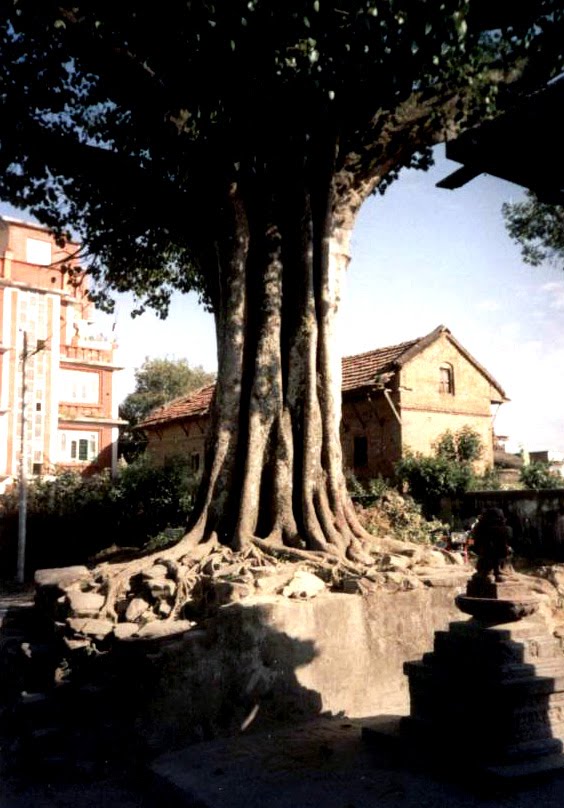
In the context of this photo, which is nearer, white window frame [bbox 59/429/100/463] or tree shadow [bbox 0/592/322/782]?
tree shadow [bbox 0/592/322/782]

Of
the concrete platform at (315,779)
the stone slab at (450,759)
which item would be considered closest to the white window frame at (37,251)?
the concrete platform at (315,779)

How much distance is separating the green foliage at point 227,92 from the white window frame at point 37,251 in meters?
27.7

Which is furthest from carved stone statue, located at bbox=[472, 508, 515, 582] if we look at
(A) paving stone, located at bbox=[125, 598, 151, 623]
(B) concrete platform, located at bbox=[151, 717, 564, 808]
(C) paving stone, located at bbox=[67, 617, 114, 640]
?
(C) paving stone, located at bbox=[67, 617, 114, 640]

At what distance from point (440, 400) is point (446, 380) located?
1.04 metres

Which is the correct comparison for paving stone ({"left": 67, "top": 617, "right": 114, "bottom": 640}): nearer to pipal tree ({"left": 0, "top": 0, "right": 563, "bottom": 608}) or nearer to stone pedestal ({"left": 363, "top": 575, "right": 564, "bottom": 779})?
pipal tree ({"left": 0, "top": 0, "right": 563, "bottom": 608})

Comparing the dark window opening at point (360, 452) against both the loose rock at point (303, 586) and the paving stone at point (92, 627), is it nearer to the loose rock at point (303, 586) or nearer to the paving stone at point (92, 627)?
the loose rock at point (303, 586)

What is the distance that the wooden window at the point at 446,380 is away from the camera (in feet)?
86.6

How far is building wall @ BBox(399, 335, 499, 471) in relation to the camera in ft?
81.8

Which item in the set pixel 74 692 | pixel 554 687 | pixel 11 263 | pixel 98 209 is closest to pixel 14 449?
pixel 11 263

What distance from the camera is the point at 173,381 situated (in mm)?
47688

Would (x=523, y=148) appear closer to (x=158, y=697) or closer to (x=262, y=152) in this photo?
(x=158, y=697)

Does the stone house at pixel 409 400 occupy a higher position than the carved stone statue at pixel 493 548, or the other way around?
the stone house at pixel 409 400

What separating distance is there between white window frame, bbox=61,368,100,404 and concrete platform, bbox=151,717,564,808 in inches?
1262

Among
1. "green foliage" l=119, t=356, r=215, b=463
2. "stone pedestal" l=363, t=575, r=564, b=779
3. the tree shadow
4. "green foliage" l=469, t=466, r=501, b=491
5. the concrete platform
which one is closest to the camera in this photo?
the concrete platform
